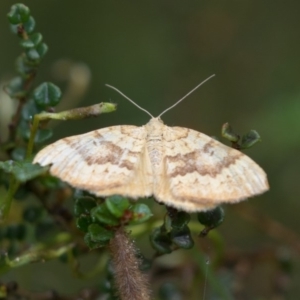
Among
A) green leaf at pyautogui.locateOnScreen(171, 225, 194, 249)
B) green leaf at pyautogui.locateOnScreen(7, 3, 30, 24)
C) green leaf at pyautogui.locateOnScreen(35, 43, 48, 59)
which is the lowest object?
green leaf at pyautogui.locateOnScreen(171, 225, 194, 249)

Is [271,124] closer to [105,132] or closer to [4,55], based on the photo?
[105,132]

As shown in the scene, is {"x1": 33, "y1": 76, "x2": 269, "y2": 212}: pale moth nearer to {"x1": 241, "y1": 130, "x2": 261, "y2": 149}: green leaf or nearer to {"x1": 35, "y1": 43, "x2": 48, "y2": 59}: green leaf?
{"x1": 241, "y1": 130, "x2": 261, "y2": 149}: green leaf

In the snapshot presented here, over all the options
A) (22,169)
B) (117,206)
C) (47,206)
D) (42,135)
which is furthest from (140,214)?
(47,206)

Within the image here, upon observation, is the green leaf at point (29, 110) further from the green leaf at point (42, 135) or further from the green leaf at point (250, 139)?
the green leaf at point (250, 139)

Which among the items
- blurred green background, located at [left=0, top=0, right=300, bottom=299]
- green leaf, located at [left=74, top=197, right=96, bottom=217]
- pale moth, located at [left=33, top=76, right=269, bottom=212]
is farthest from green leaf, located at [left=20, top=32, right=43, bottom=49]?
blurred green background, located at [left=0, top=0, right=300, bottom=299]

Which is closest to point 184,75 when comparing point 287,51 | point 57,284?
point 287,51

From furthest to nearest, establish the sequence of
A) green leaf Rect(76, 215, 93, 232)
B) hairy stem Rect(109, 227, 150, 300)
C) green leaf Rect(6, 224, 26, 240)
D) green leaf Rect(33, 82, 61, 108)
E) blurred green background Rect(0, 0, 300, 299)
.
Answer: blurred green background Rect(0, 0, 300, 299), green leaf Rect(6, 224, 26, 240), green leaf Rect(33, 82, 61, 108), green leaf Rect(76, 215, 93, 232), hairy stem Rect(109, 227, 150, 300)
